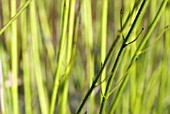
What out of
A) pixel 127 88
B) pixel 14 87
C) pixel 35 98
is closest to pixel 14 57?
pixel 14 87

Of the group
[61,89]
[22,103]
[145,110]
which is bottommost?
[22,103]

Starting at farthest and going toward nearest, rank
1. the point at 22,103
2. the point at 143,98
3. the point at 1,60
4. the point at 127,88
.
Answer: the point at 22,103, the point at 127,88, the point at 143,98, the point at 1,60

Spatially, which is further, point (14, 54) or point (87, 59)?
point (87, 59)

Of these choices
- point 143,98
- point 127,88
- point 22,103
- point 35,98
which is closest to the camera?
point 143,98

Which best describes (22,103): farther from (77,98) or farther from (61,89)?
(61,89)

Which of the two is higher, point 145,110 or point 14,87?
point 14,87

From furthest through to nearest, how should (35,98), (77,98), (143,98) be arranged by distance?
1. (77,98)
2. (35,98)
3. (143,98)

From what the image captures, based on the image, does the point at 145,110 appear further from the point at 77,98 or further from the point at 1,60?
the point at 77,98

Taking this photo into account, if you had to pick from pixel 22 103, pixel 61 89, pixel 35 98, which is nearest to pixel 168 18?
pixel 61 89

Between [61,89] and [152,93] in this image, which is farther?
[152,93]
